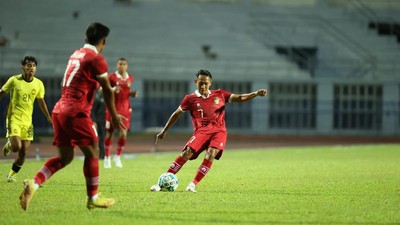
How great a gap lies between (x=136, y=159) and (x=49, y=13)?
1905cm

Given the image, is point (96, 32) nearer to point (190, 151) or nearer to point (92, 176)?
point (92, 176)

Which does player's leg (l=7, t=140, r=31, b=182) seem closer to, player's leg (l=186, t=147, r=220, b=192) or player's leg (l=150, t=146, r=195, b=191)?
player's leg (l=150, t=146, r=195, b=191)

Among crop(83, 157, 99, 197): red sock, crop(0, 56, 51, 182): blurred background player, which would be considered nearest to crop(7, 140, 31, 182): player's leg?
crop(0, 56, 51, 182): blurred background player

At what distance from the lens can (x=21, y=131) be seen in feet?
50.1

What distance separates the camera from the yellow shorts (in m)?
15.1

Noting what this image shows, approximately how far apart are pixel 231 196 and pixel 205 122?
6.28 feet

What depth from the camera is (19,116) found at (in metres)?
15.3

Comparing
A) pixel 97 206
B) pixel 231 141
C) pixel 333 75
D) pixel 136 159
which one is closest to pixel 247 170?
pixel 136 159

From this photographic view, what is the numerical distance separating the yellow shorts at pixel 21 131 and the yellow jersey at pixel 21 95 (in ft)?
0.23

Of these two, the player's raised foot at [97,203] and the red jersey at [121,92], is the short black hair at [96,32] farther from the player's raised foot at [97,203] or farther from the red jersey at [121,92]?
the red jersey at [121,92]

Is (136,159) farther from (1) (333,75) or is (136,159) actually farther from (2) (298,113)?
(1) (333,75)

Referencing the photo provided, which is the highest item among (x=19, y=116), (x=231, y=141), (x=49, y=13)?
(x=49, y=13)

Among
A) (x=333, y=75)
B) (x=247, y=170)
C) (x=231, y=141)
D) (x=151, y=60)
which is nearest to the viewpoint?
(x=247, y=170)

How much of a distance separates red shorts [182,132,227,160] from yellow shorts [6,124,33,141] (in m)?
2.98
